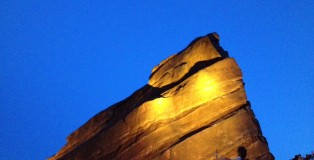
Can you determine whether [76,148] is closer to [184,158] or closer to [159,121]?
[159,121]

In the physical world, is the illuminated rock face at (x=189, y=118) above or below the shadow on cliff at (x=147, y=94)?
below

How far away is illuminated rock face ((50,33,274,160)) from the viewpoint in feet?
47.0

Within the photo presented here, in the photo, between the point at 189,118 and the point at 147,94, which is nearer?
the point at 189,118

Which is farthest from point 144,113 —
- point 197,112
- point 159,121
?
point 197,112

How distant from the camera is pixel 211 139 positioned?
14562mm

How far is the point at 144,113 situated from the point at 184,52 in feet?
15.4

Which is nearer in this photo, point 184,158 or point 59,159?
point 184,158

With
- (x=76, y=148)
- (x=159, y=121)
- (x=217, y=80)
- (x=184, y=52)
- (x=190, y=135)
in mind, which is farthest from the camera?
(x=76, y=148)

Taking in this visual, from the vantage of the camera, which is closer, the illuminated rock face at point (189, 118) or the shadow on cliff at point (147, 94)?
the illuminated rock face at point (189, 118)

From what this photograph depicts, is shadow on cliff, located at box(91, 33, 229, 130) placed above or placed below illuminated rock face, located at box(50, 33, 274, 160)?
above

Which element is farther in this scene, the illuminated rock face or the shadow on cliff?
the shadow on cliff

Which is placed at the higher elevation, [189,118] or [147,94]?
[147,94]

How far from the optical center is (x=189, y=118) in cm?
1630

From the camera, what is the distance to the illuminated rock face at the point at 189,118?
14336 mm
